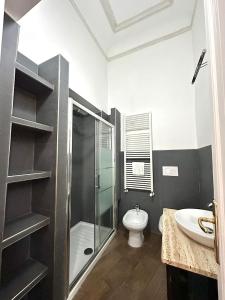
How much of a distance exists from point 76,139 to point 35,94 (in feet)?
3.96

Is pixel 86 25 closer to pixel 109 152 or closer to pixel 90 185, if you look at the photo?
pixel 109 152

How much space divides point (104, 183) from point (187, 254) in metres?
1.52

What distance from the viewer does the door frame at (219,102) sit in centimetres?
44

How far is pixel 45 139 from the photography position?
4.01ft

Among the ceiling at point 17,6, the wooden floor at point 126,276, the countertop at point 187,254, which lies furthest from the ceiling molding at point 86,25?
the wooden floor at point 126,276

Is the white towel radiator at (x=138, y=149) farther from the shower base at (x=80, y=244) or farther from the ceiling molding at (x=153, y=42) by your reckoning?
the ceiling molding at (x=153, y=42)

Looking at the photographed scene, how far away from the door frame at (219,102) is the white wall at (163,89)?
1931 mm

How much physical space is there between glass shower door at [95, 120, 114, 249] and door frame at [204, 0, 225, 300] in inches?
68.4

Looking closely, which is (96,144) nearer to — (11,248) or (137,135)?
(137,135)

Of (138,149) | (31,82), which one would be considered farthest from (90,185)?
(31,82)

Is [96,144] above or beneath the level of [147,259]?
above

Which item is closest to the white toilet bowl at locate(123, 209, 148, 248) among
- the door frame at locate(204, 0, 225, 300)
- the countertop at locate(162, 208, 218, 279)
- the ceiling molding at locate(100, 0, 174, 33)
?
the countertop at locate(162, 208, 218, 279)

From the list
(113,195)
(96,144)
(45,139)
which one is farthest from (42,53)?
(113,195)

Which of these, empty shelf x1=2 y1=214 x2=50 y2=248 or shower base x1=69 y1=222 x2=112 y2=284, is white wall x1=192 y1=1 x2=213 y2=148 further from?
shower base x1=69 y1=222 x2=112 y2=284
